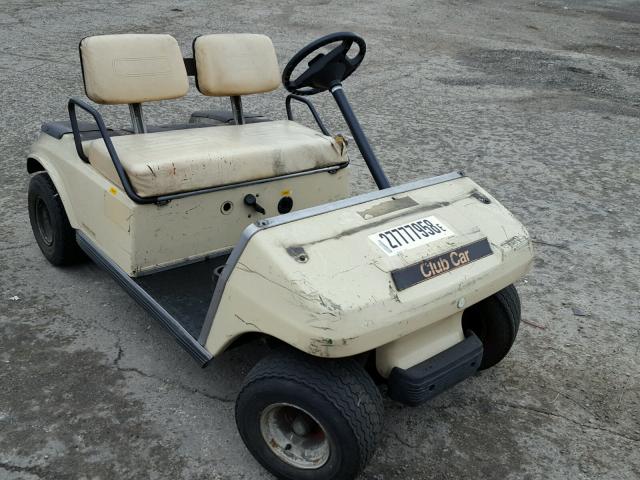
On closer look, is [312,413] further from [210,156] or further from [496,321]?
[210,156]

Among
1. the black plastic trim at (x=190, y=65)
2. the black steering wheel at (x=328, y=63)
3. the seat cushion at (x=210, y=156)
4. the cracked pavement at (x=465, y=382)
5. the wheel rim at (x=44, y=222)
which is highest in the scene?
the black steering wheel at (x=328, y=63)

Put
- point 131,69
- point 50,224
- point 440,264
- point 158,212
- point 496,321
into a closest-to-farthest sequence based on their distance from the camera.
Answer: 1. point 440,264
2. point 496,321
3. point 158,212
4. point 131,69
5. point 50,224

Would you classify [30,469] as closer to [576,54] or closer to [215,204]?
[215,204]

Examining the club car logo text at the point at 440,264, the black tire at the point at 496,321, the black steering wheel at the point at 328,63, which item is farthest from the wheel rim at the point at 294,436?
the black steering wheel at the point at 328,63

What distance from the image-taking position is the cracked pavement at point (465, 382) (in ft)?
7.03

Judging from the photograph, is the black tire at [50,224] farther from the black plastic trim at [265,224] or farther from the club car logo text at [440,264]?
the club car logo text at [440,264]

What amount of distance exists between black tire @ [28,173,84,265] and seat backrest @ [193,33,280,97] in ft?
2.91

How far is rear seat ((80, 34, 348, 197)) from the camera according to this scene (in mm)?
2492

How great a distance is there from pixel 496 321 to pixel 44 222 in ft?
7.46

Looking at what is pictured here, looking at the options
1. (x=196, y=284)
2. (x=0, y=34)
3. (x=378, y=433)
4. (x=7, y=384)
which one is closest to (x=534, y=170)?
(x=196, y=284)

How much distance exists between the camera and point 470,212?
7.23 ft

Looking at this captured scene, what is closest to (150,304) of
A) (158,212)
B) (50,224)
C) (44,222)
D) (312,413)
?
(158,212)

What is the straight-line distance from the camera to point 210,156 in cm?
254

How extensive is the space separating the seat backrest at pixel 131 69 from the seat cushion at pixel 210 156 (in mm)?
212
